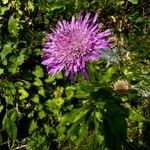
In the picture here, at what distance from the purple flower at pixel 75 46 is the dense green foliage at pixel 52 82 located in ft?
0.62

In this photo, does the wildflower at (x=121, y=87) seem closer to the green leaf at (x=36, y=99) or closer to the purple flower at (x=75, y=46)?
the purple flower at (x=75, y=46)

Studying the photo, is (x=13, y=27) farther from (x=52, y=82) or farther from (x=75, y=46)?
(x=75, y=46)

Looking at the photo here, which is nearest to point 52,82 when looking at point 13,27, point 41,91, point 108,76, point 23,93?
point 41,91

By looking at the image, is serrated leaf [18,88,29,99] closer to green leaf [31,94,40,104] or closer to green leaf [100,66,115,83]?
green leaf [31,94,40,104]

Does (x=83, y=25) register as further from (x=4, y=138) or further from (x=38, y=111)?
(x=4, y=138)

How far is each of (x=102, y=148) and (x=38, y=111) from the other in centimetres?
63

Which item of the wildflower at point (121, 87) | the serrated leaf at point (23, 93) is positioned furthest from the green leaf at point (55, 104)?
the wildflower at point (121, 87)

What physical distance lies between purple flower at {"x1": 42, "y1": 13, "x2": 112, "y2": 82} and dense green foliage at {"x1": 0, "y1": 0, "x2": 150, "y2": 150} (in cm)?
Result: 19

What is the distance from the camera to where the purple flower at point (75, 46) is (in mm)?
2129

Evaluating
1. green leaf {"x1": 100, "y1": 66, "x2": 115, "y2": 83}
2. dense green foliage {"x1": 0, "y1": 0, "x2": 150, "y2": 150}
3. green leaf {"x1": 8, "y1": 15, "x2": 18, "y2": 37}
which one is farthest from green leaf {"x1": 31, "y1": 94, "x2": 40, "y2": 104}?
green leaf {"x1": 100, "y1": 66, "x2": 115, "y2": 83}

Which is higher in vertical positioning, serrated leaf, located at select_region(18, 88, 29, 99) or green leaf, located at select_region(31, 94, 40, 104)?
serrated leaf, located at select_region(18, 88, 29, 99)

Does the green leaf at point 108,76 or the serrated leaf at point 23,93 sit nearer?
the green leaf at point 108,76

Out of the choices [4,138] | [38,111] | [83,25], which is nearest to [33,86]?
[38,111]

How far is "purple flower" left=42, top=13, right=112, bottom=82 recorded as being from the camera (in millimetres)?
2129
